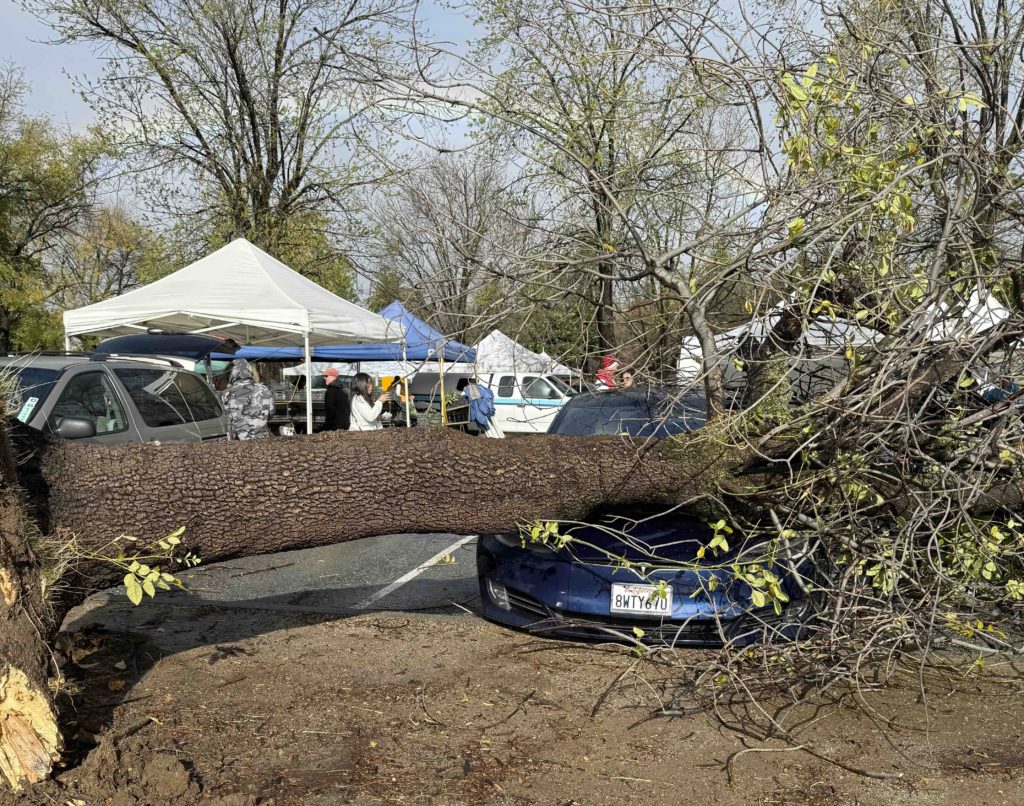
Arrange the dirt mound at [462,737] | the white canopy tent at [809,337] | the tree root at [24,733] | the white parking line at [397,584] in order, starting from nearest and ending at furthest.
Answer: the tree root at [24,733] < the dirt mound at [462,737] < the white canopy tent at [809,337] < the white parking line at [397,584]

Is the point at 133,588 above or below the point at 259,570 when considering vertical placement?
above

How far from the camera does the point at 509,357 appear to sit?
5500 millimetres

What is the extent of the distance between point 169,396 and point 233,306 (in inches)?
105

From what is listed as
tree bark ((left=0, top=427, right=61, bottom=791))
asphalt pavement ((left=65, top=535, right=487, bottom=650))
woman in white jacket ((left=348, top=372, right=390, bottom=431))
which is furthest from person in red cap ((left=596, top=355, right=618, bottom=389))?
woman in white jacket ((left=348, top=372, right=390, bottom=431))

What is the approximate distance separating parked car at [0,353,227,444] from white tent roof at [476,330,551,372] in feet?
10.5

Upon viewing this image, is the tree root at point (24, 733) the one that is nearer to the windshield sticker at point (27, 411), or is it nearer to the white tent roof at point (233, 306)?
the windshield sticker at point (27, 411)

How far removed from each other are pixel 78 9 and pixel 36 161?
1301cm

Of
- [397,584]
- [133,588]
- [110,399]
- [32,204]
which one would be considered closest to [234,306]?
[110,399]

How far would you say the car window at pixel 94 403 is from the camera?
7.66 metres

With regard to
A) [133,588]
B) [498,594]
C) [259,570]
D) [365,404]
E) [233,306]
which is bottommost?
[259,570]

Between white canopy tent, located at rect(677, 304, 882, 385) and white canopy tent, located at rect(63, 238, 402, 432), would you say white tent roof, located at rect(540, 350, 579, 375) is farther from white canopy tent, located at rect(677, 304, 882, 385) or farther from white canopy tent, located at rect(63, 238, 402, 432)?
white canopy tent, located at rect(63, 238, 402, 432)

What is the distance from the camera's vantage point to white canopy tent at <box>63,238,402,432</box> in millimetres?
11461

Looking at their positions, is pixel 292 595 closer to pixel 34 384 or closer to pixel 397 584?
pixel 397 584

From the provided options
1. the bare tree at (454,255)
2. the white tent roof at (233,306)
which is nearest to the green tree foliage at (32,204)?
the white tent roof at (233,306)
